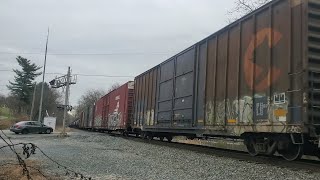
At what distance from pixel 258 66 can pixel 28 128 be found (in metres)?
29.2

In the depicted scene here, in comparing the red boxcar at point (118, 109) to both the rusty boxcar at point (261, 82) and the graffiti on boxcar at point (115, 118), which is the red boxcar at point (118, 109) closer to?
the graffiti on boxcar at point (115, 118)

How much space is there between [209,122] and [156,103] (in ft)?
20.9

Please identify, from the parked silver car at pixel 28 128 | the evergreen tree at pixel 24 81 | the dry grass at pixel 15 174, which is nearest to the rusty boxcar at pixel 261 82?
the dry grass at pixel 15 174

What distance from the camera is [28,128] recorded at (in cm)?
3519

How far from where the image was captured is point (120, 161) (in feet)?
35.0

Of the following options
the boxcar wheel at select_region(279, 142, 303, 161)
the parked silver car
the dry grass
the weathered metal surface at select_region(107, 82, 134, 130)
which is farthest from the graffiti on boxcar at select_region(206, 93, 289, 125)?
the parked silver car

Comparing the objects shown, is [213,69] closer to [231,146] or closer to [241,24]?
[241,24]

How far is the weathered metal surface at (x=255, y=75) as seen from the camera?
8.57 meters

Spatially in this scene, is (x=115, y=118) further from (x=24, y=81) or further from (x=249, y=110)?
(x=24, y=81)

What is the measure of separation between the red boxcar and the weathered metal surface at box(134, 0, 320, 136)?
9901mm

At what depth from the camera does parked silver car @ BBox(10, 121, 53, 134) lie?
34344mm

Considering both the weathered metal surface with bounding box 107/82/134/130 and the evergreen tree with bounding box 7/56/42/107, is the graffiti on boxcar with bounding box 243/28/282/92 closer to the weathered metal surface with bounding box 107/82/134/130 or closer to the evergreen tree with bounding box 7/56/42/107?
the weathered metal surface with bounding box 107/82/134/130

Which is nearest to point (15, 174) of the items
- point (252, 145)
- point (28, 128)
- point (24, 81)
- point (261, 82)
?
point (261, 82)

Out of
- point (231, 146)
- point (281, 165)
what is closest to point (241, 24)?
point (281, 165)
